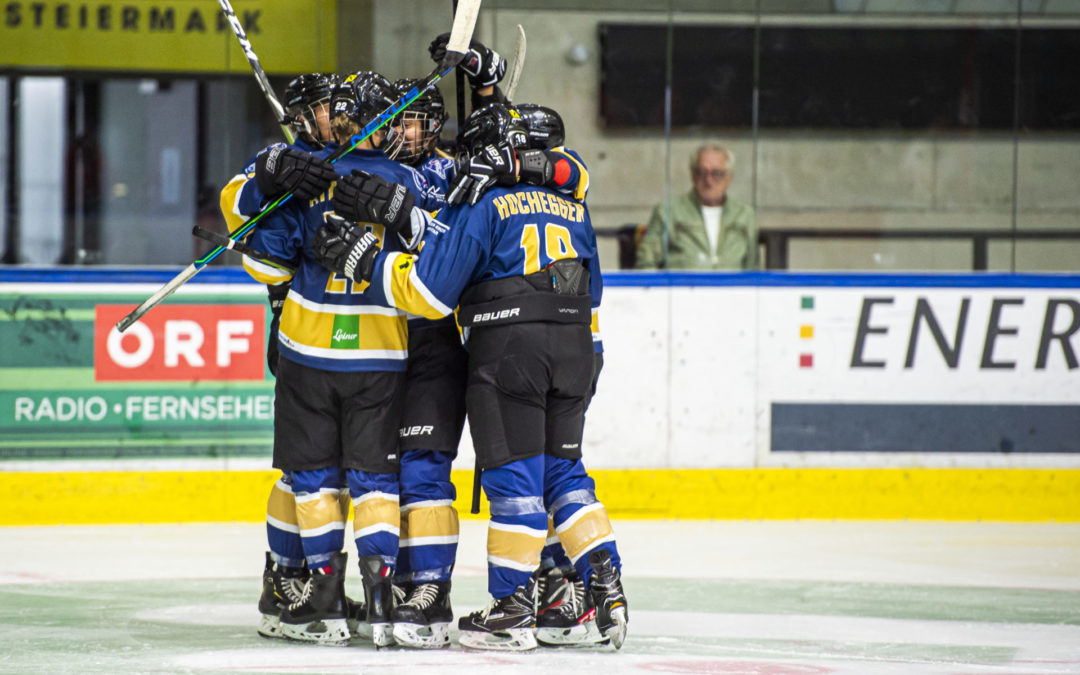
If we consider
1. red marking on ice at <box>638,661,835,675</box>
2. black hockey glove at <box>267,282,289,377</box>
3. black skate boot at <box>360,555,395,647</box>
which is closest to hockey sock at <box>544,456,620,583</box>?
red marking on ice at <box>638,661,835,675</box>

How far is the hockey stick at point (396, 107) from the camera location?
3820mm

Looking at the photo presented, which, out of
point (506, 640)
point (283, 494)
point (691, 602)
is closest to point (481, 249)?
point (283, 494)

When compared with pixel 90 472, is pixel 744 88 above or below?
above

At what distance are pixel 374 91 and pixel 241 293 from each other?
2.46 metres

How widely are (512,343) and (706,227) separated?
2.89 meters

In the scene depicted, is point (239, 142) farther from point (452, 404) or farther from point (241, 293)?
point (452, 404)

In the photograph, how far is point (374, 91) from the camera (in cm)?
391

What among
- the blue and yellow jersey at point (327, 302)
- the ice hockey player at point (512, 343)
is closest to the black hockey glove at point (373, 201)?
the ice hockey player at point (512, 343)

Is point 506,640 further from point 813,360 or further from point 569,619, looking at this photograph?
point 813,360

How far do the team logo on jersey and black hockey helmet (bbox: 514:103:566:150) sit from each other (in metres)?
0.64

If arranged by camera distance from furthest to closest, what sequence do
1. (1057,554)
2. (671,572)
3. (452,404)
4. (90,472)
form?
(90,472) < (1057,554) < (671,572) < (452,404)

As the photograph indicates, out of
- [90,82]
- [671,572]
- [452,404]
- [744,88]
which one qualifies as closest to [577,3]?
[744,88]

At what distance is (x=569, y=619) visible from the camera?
387 cm

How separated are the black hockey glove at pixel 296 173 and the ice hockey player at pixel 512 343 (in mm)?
120
